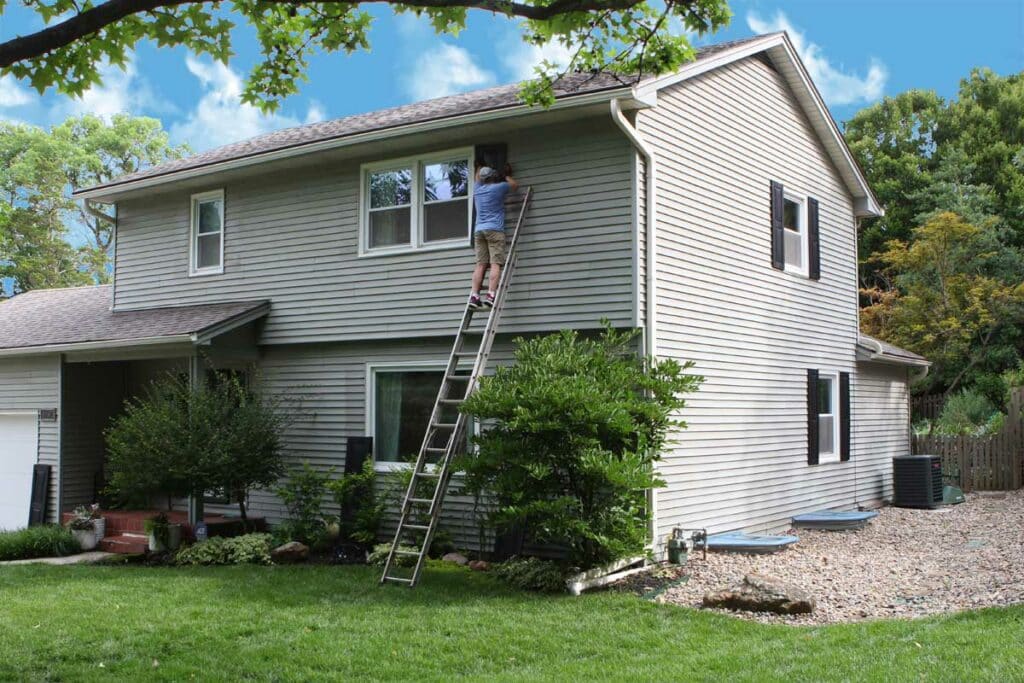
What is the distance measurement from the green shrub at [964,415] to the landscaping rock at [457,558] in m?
15.6

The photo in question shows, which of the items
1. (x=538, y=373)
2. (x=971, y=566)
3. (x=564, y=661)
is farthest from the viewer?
(x=971, y=566)

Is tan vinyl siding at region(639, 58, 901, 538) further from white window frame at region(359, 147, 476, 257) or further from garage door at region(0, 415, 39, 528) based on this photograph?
garage door at region(0, 415, 39, 528)

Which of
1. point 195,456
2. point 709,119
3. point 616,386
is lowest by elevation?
point 195,456

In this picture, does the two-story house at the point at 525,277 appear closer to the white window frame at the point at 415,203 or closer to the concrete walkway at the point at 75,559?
the white window frame at the point at 415,203

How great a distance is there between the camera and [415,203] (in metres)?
12.9

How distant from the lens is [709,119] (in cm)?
1310

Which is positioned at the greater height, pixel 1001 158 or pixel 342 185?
pixel 1001 158

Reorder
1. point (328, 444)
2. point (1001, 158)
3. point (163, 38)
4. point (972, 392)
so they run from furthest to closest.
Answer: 1. point (1001, 158)
2. point (972, 392)
3. point (328, 444)
4. point (163, 38)

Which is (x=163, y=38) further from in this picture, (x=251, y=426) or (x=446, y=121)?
(x=251, y=426)

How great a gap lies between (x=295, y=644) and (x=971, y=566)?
7.82 meters

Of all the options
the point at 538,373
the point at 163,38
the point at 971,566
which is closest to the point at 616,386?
the point at 538,373

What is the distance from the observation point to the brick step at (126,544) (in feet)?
44.1

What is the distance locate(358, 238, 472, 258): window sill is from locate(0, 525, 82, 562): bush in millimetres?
5853

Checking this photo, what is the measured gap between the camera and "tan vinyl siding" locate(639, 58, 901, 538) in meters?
12.0
